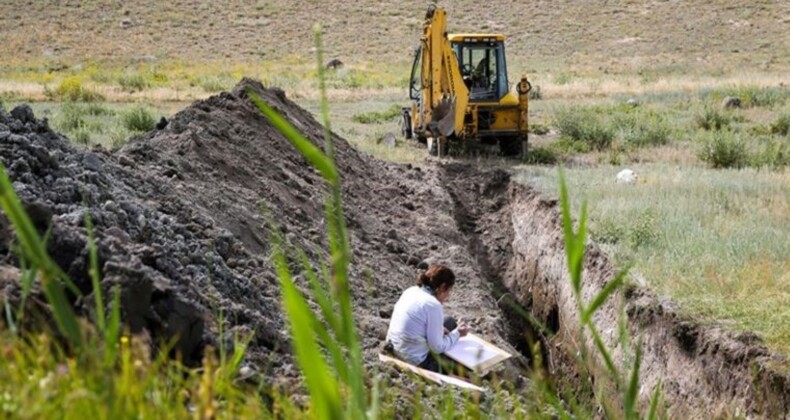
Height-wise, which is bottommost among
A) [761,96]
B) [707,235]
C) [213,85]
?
[761,96]

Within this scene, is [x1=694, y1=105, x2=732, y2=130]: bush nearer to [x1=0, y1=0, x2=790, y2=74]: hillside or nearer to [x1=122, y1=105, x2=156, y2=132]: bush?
[x1=122, y1=105, x2=156, y2=132]: bush

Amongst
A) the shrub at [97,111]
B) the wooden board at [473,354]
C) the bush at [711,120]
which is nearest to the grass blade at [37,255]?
the wooden board at [473,354]

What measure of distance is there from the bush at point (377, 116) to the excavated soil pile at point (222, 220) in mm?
9590

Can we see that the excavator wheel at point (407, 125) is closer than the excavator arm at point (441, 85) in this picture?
No

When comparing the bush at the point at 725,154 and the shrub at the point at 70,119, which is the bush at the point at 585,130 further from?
the shrub at the point at 70,119

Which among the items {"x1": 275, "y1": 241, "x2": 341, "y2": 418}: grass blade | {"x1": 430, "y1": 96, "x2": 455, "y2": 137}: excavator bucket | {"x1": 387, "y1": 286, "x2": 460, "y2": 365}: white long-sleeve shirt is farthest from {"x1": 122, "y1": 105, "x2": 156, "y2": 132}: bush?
{"x1": 275, "y1": 241, "x2": 341, "y2": 418}: grass blade

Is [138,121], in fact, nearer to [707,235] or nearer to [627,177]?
[627,177]

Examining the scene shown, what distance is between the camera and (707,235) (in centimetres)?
1132

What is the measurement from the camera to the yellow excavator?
18.9 m

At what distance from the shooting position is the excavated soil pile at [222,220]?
4.92 metres

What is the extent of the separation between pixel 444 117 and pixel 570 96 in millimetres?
17615

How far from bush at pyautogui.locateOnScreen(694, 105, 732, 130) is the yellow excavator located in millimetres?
6729

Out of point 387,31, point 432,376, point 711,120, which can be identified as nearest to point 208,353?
point 432,376

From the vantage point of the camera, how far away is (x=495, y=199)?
16516mm
